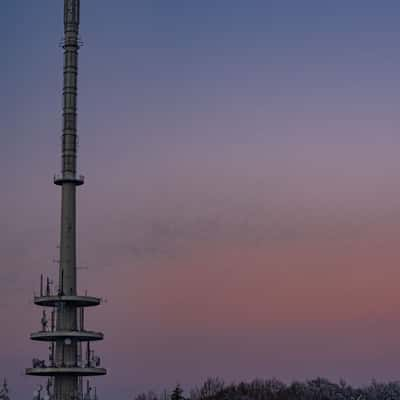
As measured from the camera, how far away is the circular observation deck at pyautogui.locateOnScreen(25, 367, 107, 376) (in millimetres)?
124625

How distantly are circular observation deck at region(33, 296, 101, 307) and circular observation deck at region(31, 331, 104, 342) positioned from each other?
408 cm

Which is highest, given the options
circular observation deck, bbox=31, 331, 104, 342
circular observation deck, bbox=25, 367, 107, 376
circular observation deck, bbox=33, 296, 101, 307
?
circular observation deck, bbox=33, 296, 101, 307

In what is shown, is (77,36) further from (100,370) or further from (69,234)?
(100,370)

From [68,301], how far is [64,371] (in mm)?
9335

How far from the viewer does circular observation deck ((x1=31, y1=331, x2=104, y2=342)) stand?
124 meters

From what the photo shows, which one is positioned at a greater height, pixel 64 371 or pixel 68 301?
pixel 68 301

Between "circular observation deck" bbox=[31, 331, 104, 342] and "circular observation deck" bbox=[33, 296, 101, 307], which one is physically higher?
"circular observation deck" bbox=[33, 296, 101, 307]

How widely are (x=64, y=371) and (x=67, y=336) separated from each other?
4.71 m

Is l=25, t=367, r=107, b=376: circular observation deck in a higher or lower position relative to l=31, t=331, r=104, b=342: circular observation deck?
lower

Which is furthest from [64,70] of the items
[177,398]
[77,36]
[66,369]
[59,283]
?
[177,398]

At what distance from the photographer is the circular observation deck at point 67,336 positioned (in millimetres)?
124312

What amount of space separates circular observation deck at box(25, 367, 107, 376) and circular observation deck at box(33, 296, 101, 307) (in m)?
8.65

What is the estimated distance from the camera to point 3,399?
126312 mm

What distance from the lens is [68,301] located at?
126m
